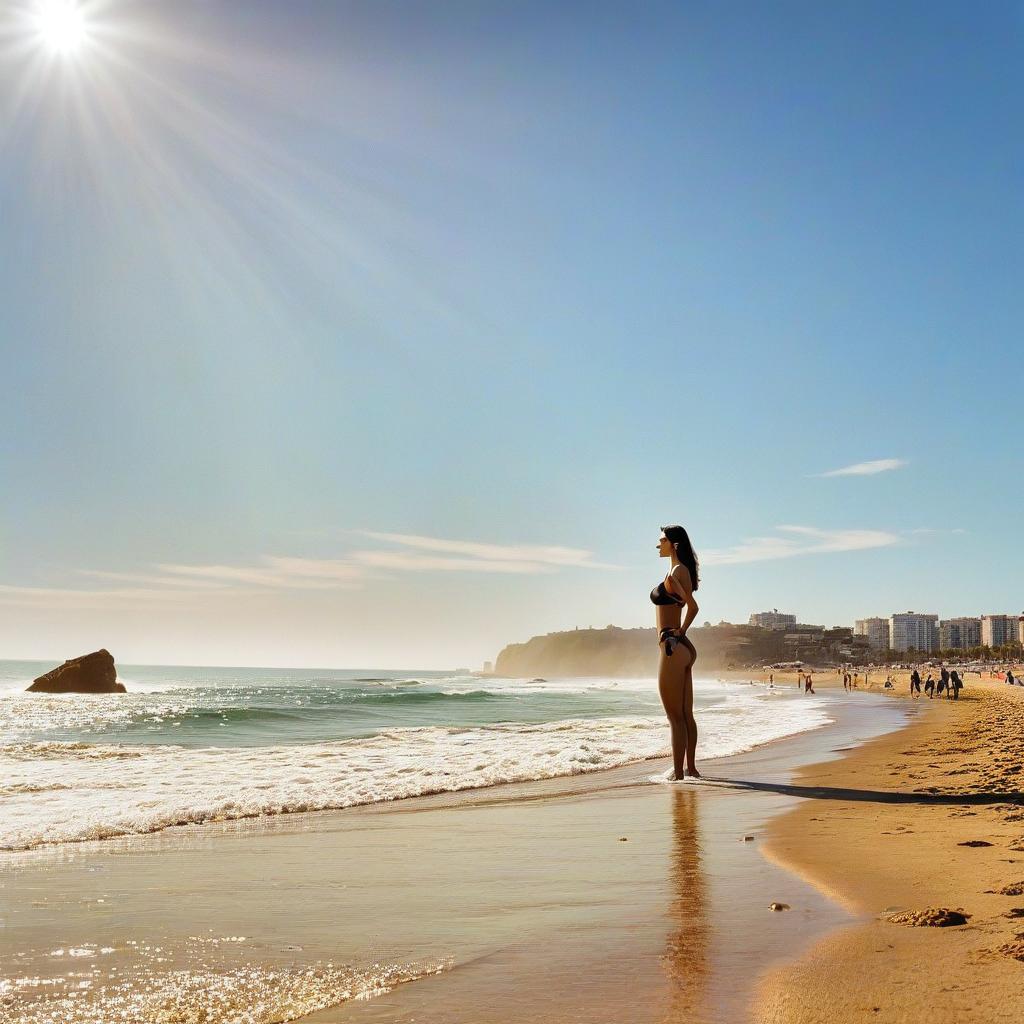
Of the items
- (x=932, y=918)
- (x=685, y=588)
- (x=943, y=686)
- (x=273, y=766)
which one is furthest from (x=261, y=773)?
(x=943, y=686)

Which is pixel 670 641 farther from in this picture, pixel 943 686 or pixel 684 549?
pixel 943 686

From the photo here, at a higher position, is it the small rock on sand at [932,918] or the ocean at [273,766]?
the small rock on sand at [932,918]

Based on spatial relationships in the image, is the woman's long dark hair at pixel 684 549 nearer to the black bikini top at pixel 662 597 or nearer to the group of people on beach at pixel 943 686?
the black bikini top at pixel 662 597

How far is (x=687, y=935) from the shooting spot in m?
4.19

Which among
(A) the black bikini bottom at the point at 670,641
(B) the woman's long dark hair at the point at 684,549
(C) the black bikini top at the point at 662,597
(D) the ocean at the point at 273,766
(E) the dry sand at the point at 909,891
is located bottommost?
(D) the ocean at the point at 273,766

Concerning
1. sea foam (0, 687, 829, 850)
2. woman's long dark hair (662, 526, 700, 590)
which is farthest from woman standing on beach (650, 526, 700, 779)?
sea foam (0, 687, 829, 850)

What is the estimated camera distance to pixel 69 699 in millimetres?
A: 56250

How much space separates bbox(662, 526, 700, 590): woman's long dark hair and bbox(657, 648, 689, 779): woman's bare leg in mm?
1116

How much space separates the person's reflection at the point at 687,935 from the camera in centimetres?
317

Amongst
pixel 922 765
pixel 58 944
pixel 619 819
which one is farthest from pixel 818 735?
pixel 58 944

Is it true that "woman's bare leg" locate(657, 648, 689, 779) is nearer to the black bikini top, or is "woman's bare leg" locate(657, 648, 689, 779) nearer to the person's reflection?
the black bikini top

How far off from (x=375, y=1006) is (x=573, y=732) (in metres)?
19.7

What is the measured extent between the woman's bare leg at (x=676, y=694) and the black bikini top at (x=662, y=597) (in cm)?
67

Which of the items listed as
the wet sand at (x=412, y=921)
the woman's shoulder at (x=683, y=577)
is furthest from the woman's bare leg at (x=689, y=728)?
the wet sand at (x=412, y=921)
